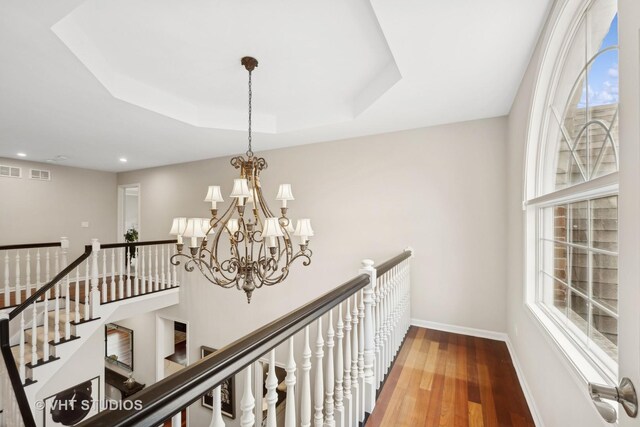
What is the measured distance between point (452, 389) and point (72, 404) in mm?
4938

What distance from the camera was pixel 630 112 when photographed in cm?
68

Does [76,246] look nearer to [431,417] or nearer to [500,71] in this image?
[431,417]

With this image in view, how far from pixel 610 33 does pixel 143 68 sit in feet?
10.3

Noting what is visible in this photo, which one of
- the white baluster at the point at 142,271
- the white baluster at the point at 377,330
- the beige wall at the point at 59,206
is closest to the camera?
the white baluster at the point at 377,330

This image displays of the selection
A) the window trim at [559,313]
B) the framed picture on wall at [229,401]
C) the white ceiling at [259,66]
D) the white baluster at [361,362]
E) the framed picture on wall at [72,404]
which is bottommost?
the framed picture on wall at [229,401]

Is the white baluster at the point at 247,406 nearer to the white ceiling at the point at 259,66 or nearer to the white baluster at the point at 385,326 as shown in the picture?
the white baluster at the point at 385,326

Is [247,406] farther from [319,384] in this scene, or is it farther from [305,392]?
[319,384]

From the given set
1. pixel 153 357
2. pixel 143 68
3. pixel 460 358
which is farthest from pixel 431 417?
pixel 153 357

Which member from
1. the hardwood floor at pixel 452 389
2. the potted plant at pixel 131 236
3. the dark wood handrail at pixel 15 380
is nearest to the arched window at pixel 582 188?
the hardwood floor at pixel 452 389

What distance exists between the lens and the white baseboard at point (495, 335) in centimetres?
182

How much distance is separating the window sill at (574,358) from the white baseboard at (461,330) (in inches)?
58.5

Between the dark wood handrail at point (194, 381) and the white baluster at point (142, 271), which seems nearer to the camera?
the dark wood handrail at point (194, 381)

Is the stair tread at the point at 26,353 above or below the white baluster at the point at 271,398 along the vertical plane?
below

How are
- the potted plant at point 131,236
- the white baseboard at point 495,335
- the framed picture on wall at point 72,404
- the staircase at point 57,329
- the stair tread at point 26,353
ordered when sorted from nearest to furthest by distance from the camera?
1. the white baseboard at point 495,335
2. the staircase at point 57,329
3. the stair tread at point 26,353
4. the framed picture on wall at point 72,404
5. the potted plant at point 131,236
